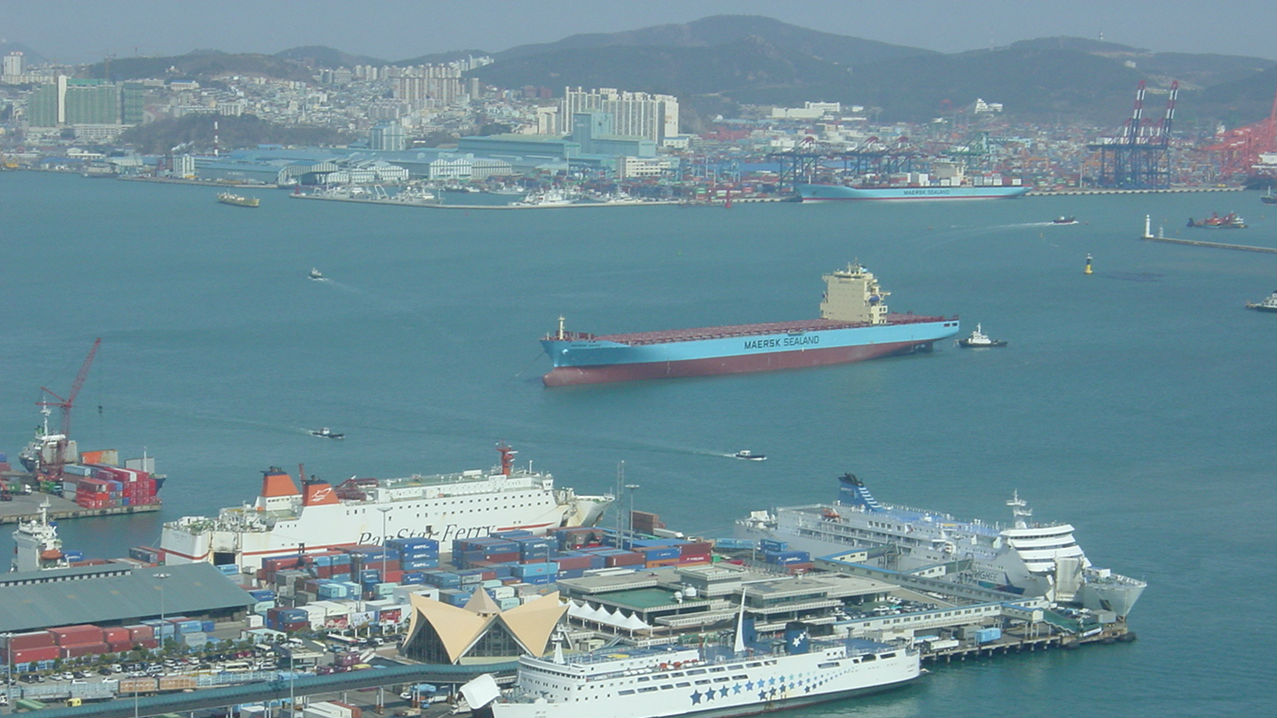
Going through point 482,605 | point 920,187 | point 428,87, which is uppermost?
point 428,87

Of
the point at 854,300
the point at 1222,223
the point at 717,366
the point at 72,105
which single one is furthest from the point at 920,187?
the point at 72,105

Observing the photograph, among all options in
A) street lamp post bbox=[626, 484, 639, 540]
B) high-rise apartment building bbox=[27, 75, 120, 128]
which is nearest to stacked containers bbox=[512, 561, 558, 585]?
street lamp post bbox=[626, 484, 639, 540]

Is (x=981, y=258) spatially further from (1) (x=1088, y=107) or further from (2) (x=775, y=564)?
(1) (x=1088, y=107)

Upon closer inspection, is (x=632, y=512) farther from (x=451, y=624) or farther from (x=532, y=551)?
(x=451, y=624)

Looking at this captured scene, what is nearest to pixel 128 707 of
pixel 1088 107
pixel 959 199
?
pixel 959 199

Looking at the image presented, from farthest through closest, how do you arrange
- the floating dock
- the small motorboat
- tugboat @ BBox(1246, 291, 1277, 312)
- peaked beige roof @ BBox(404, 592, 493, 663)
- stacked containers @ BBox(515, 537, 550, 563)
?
the floating dock → tugboat @ BBox(1246, 291, 1277, 312) → the small motorboat → stacked containers @ BBox(515, 537, 550, 563) → peaked beige roof @ BBox(404, 592, 493, 663)

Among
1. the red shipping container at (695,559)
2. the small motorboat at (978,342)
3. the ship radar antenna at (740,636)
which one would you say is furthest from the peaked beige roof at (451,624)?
the small motorboat at (978,342)

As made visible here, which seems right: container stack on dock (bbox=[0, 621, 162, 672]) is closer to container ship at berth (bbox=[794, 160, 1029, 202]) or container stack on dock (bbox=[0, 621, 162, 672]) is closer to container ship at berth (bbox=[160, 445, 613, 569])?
container ship at berth (bbox=[160, 445, 613, 569])
